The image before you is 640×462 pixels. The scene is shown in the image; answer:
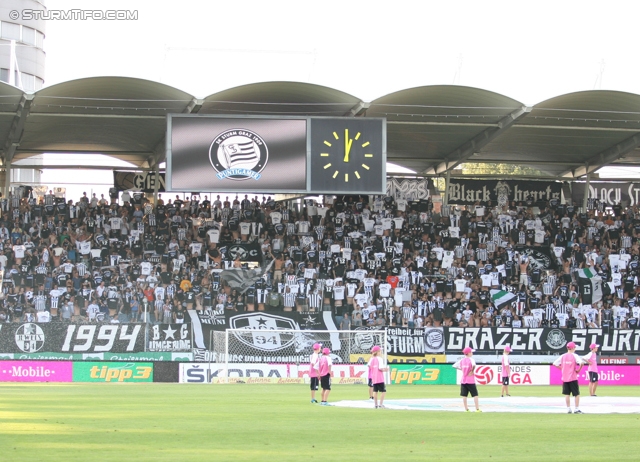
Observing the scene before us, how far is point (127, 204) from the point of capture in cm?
4388

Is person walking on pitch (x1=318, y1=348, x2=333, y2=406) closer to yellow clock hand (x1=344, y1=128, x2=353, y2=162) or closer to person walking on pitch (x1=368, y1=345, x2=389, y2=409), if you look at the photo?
person walking on pitch (x1=368, y1=345, x2=389, y2=409)

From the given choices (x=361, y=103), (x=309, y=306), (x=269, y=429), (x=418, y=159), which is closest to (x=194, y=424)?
(x=269, y=429)

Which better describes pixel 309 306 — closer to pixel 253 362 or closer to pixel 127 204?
pixel 253 362

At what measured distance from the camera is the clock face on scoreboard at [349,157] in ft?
124

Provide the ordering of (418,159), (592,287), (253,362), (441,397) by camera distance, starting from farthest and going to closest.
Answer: (418,159) < (592,287) < (253,362) < (441,397)

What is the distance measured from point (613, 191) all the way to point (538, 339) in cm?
1692

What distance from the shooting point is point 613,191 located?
51.0m

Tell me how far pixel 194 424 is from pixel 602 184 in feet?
127

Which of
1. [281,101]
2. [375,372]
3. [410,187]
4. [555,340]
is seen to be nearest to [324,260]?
[281,101]

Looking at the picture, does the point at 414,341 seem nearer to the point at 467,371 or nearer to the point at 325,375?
the point at 325,375

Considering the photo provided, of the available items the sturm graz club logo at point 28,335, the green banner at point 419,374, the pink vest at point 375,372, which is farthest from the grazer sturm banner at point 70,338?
the pink vest at point 375,372

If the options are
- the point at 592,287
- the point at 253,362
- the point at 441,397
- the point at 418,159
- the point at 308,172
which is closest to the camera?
the point at 441,397

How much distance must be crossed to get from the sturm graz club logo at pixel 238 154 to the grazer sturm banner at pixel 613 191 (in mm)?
19899

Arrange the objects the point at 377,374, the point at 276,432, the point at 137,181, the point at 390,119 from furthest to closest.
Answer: the point at 137,181
the point at 390,119
the point at 377,374
the point at 276,432
